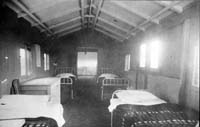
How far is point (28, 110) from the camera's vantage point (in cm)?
172

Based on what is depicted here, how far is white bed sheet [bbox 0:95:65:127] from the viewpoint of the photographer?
1619 mm

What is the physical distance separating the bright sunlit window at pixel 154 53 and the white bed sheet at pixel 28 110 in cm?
252

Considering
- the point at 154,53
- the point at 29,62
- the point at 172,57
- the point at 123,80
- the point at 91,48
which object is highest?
the point at 91,48

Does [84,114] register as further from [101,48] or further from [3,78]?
[101,48]

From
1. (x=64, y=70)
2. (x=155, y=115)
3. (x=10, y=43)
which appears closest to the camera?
(x=155, y=115)

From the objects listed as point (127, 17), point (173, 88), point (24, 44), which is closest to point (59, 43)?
point (24, 44)

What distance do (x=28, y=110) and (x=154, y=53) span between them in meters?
3.02

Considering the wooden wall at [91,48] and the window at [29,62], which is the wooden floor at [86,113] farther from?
the wooden wall at [91,48]

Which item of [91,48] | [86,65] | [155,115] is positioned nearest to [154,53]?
[155,115]

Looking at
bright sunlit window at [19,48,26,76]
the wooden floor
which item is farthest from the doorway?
bright sunlit window at [19,48,26,76]

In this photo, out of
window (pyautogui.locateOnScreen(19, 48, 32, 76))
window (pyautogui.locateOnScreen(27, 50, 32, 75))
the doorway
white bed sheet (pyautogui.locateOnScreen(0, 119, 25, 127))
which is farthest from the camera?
the doorway

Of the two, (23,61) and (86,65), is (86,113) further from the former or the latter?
(86,65)

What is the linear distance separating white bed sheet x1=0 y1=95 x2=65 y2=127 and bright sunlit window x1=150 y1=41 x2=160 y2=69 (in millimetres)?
2518

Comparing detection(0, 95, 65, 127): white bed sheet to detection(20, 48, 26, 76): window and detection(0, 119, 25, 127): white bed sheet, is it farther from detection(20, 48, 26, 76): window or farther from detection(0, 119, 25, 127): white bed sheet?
detection(20, 48, 26, 76): window
